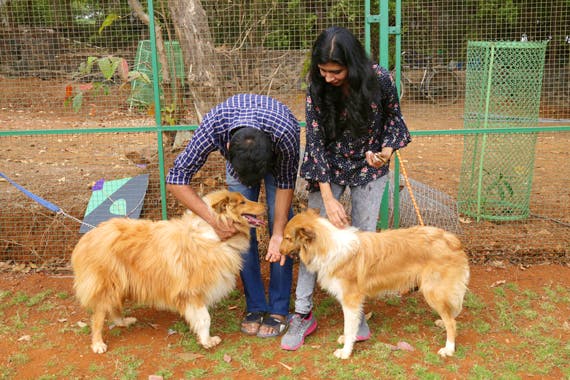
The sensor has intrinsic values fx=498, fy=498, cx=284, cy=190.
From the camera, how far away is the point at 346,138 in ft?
12.3

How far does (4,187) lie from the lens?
6742 mm

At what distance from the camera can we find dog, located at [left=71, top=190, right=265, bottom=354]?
150 inches

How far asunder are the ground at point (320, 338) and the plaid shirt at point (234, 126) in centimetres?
142

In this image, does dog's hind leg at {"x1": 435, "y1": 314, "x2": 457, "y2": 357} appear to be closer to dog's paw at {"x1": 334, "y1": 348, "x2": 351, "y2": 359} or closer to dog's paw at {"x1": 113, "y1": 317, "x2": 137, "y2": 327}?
dog's paw at {"x1": 334, "y1": 348, "x2": 351, "y2": 359}

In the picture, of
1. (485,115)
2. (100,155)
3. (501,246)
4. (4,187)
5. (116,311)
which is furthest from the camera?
(100,155)

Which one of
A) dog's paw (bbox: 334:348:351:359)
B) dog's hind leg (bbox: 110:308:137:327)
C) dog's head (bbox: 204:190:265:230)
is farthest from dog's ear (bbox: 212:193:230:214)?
dog's paw (bbox: 334:348:351:359)

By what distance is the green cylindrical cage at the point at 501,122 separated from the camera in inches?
251

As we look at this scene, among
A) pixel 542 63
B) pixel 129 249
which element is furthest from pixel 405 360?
pixel 542 63

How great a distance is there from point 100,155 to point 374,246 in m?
6.98

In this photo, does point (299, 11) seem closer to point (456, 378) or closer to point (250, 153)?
point (250, 153)

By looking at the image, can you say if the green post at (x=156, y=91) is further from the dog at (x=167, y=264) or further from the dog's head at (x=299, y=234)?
the dog's head at (x=299, y=234)

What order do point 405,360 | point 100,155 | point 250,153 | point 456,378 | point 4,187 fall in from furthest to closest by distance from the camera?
point 100,155
point 4,187
point 405,360
point 456,378
point 250,153

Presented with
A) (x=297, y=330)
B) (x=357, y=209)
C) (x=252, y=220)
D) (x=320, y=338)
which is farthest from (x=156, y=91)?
(x=320, y=338)

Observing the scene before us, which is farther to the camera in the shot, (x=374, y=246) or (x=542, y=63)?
(x=542, y=63)
